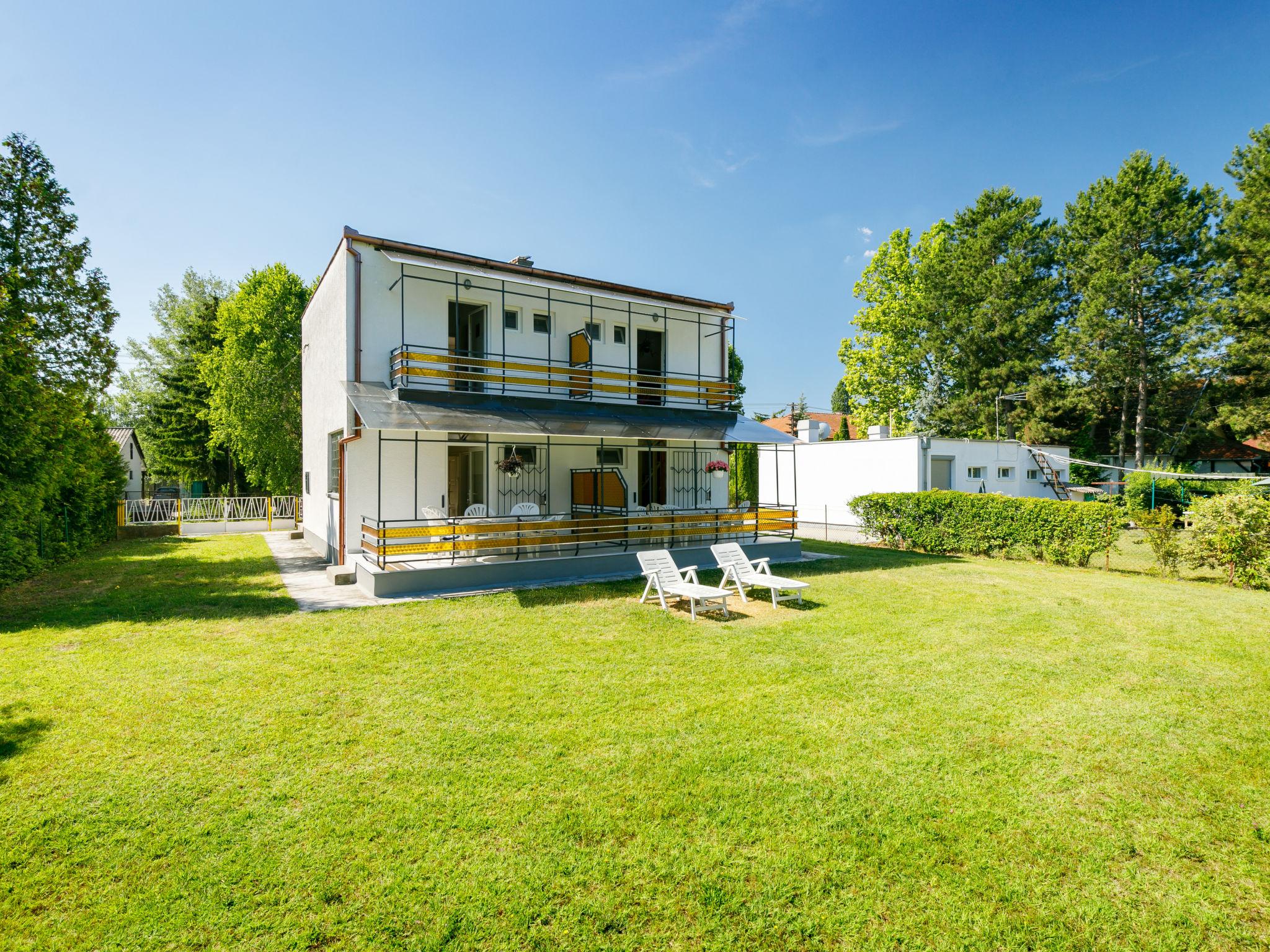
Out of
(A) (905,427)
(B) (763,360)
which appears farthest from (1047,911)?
(B) (763,360)

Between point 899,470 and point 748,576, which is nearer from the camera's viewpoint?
point 748,576

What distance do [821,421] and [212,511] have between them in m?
38.7

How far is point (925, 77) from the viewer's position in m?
18.0

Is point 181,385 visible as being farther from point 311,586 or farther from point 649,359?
point 649,359

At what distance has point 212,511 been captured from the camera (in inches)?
1056

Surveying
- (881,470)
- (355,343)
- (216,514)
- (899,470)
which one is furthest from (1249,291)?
(216,514)

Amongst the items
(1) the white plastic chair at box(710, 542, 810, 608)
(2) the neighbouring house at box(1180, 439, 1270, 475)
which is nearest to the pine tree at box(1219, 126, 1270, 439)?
(2) the neighbouring house at box(1180, 439, 1270, 475)

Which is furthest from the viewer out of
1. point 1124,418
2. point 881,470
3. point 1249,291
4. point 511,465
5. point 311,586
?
point 1124,418

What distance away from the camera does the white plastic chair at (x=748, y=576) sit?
35.2 feet

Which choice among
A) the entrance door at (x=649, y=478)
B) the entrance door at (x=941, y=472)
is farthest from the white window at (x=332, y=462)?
the entrance door at (x=941, y=472)

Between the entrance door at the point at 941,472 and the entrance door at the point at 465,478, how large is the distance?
62.8ft

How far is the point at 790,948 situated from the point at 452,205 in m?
16.5

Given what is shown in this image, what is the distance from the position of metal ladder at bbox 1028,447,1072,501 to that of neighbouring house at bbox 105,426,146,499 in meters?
48.5

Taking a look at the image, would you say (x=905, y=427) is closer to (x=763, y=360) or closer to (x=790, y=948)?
(x=763, y=360)
